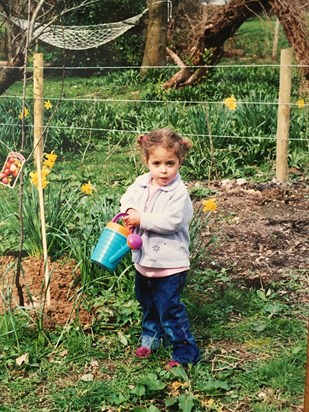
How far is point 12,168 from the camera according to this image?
366cm

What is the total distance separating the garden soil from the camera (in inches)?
152

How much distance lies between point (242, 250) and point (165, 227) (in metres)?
1.79

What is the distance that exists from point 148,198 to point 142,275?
1.15ft

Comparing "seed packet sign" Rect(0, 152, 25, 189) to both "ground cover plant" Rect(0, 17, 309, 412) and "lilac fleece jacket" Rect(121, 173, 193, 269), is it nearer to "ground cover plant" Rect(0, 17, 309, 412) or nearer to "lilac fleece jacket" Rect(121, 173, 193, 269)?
"ground cover plant" Rect(0, 17, 309, 412)

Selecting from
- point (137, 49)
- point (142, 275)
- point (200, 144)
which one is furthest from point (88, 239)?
point (137, 49)

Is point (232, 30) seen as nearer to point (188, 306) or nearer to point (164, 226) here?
point (188, 306)

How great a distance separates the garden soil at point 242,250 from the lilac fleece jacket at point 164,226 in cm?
55

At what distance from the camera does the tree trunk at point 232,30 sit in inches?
419

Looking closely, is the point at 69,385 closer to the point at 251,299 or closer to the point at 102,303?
the point at 102,303

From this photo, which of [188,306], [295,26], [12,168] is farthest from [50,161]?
[295,26]

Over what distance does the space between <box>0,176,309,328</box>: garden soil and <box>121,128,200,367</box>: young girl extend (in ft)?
1.71

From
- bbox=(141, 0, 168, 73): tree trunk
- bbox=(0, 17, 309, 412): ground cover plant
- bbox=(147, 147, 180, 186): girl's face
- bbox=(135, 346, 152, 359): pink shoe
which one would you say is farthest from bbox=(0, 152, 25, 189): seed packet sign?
bbox=(141, 0, 168, 73): tree trunk

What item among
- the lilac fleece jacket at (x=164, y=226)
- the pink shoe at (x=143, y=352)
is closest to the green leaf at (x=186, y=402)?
the pink shoe at (x=143, y=352)

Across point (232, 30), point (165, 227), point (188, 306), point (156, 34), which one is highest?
point (165, 227)
